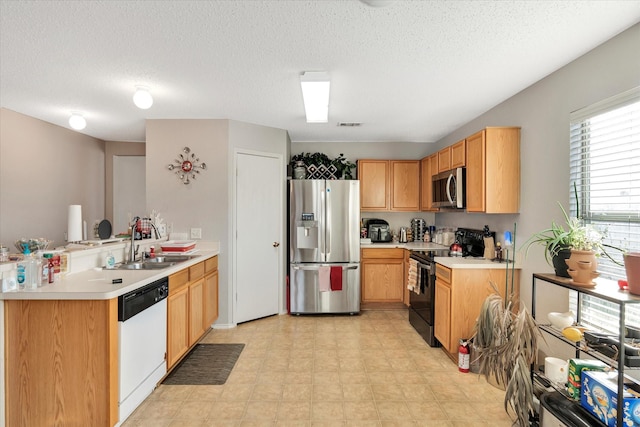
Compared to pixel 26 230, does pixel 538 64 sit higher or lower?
higher

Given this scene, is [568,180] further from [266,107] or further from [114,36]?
[114,36]

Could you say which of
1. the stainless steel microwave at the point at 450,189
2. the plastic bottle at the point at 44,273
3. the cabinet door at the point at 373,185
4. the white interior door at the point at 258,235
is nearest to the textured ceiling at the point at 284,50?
the stainless steel microwave at the point at 450,189

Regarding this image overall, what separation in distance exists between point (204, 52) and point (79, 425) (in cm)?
239

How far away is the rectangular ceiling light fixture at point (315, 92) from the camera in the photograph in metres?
2.50

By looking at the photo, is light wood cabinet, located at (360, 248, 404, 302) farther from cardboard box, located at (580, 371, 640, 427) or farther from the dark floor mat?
cardboard box, located at (580, 371, 640, 427)

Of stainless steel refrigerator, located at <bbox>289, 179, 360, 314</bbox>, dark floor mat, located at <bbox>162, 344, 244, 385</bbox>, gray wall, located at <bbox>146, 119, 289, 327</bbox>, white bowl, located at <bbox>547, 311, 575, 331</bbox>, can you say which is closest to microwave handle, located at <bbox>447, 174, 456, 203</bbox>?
stainless steel refrigerator, located at <bbox>289, 179, 360, 314</bbox>

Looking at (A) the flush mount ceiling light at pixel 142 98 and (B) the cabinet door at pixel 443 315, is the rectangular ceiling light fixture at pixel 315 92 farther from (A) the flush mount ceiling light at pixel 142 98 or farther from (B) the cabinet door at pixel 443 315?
(B) the cabinet door at pixel 443 315

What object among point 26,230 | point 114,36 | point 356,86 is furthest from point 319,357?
point 26,230

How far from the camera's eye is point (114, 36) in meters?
2.00

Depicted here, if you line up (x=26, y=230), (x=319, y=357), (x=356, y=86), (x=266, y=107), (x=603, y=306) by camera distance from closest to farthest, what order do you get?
1. (x=603, y=306)
2. (x=356, y=86)
3. (x=319, y=357)
4. (x=266, y=107)
5. (x=26, y=230)

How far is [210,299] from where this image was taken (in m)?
3.56

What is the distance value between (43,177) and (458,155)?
15.8 ft

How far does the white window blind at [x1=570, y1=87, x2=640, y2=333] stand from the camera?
1888 millimetres

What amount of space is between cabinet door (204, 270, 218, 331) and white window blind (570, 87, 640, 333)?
3.16 metres
